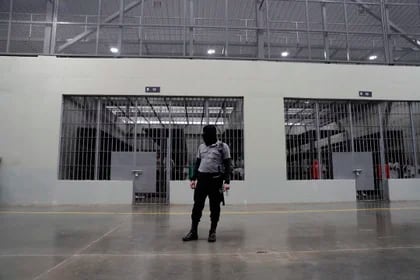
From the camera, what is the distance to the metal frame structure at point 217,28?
10766mm

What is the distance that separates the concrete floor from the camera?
2.94 meters

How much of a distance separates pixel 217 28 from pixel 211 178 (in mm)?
A: 7744

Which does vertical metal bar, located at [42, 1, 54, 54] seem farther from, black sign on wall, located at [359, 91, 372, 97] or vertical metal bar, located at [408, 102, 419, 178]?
vertical metal bar, located at [408, 102, 419, 178]

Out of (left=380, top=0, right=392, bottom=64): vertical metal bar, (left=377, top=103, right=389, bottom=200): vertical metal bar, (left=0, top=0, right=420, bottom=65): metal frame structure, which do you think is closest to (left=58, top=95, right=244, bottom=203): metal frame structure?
(left=0, top=0, right=420, bottom=65): metal frame structure

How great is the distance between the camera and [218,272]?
116 inches

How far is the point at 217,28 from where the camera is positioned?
1083cm

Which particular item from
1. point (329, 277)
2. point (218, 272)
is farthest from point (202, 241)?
point (329, 277)

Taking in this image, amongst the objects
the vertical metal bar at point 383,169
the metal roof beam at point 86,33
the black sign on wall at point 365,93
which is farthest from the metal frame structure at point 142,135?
the vertical metal bar at point 383,169

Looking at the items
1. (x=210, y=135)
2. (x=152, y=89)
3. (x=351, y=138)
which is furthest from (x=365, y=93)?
(x=210, y=135)

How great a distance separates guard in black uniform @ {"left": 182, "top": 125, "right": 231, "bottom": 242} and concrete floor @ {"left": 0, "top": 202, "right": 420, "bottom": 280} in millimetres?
381

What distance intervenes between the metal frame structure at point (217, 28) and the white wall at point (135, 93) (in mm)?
637

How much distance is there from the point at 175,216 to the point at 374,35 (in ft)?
32.9

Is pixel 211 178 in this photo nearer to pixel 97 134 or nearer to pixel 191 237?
pixel 191 237

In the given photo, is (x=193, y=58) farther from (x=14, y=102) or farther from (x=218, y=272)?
(x=218, y=272)
